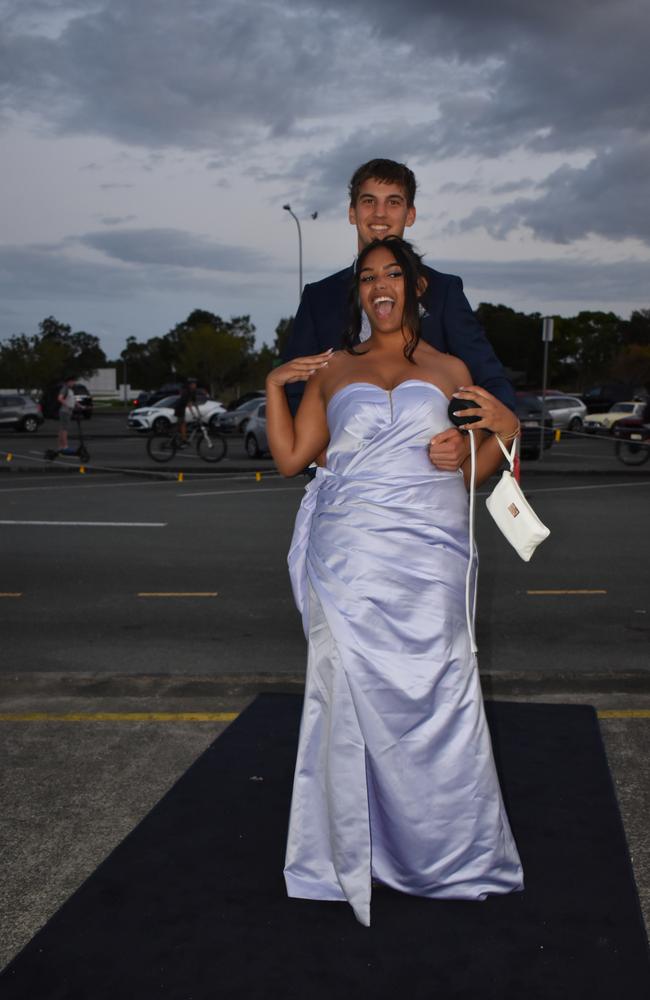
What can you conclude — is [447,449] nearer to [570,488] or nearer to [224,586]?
[224,586]

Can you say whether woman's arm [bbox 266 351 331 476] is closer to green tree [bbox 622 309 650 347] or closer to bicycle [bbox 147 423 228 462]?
bicycle [bbox 147 423 228 462]

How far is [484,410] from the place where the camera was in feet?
10.5

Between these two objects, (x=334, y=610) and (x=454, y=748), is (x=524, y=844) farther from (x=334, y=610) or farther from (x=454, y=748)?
(x=334, y=610)

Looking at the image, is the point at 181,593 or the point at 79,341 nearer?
the point at 181,593

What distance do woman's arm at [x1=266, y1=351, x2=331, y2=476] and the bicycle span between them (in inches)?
742

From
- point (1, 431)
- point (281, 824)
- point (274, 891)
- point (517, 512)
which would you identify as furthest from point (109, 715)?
point (1, 431)

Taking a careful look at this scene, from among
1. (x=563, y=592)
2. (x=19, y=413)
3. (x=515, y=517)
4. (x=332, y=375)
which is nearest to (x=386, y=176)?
(x=332, y=375)

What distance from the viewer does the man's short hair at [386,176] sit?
3611mm

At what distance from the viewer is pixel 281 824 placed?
377 cm

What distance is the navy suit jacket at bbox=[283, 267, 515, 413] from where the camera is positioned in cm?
357

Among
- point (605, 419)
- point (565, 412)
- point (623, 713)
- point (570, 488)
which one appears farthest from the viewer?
point (565, 412)

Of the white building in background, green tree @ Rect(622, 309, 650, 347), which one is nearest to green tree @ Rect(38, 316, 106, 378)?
the white building in background

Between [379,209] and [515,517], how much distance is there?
1179 millimetres

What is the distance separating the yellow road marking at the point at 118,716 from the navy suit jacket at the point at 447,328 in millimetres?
1984
